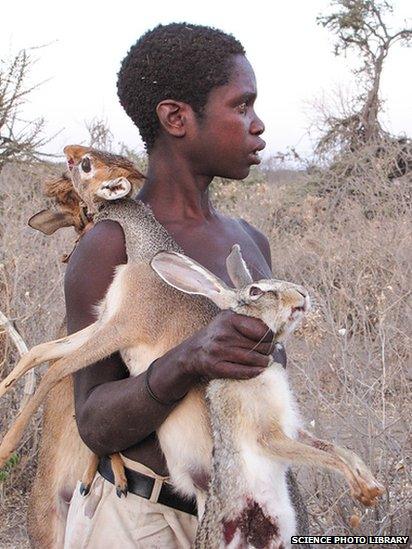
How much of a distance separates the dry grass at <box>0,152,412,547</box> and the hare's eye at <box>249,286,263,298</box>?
4.85ft

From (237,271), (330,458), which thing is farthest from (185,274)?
(330,458)

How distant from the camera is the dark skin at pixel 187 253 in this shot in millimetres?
1868

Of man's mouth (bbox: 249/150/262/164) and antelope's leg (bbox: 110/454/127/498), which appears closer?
antelope's leg (bbox: 110/454/127/498)

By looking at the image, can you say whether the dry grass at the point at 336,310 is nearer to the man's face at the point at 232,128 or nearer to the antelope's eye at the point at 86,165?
the antelope's eye at the point at 86,165

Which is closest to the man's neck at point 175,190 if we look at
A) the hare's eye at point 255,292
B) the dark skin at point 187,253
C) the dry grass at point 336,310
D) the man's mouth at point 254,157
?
the dark skin at point 187,253

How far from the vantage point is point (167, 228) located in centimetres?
241

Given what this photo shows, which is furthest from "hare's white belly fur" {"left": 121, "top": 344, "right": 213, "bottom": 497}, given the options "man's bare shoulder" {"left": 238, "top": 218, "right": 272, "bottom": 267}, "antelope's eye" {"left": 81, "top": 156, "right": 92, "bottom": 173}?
"antelope's eye" {"left": 81, "top": 156, "right": 92, "bottom": 173}

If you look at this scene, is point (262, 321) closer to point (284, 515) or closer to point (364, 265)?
point (284, 515)

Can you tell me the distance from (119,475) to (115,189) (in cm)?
81

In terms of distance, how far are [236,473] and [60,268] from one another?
4.84 metres

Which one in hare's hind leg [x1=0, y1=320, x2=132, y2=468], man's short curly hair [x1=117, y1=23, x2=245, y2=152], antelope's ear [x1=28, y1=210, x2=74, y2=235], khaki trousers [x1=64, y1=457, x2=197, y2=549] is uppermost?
man's short curly hair [x1=117, y1=23, x2=245, y2=152]

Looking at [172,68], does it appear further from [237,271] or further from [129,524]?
[129,524]

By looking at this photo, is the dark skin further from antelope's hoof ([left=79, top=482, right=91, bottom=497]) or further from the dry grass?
the dry grass

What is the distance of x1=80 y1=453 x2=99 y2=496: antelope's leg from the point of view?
2252 millimetres
